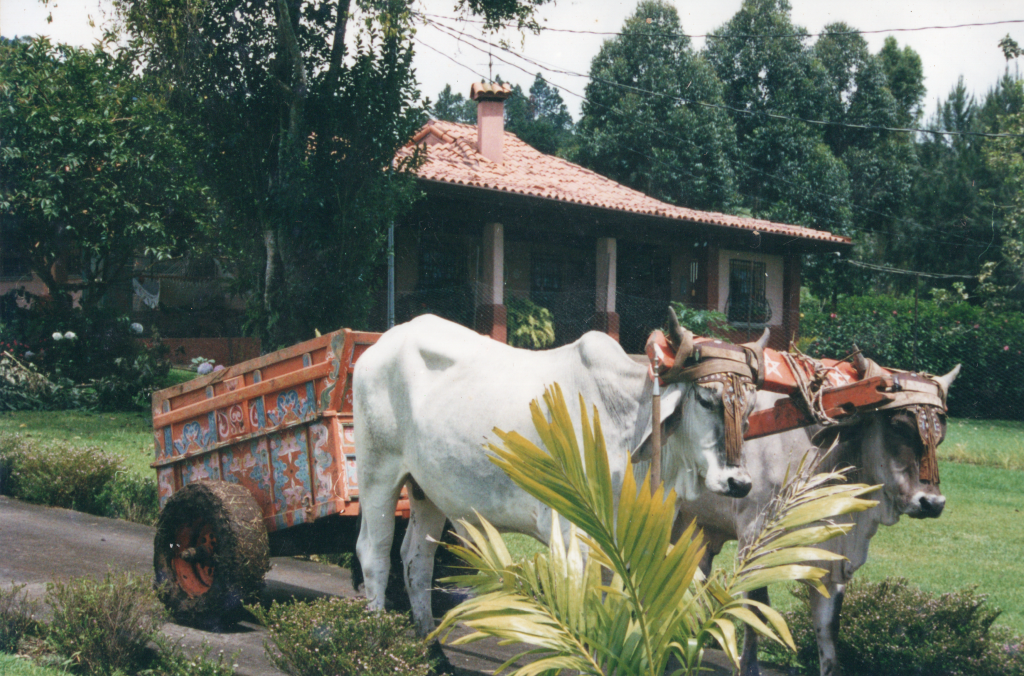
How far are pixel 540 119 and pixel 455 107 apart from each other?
15222 millimetres

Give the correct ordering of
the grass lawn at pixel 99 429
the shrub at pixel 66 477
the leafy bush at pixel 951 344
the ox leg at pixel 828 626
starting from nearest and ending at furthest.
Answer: the ox leg at pixel 828 626 < the shrub at pixel 66 477 < the grass lawn at pixel 99 429 < the leafy bush at pixel 951 344

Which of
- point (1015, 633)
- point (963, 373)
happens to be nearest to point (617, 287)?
point (963, 373)

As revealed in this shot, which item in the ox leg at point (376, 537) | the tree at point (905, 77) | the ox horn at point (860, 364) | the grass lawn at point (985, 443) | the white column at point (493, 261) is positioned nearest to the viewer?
the ox horn at point (860, 364)

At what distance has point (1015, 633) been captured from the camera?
5504mm

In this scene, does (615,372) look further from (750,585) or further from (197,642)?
(197,642)

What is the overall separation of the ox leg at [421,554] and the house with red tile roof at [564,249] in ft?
27.4

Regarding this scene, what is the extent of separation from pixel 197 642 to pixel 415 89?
7.46 metres

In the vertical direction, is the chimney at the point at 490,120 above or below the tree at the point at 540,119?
below

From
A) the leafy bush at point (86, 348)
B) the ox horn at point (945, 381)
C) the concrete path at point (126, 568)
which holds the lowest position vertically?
the concrete path at point (126, 568)

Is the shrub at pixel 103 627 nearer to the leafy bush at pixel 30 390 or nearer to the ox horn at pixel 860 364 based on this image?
the ox horn at pixel 860 364

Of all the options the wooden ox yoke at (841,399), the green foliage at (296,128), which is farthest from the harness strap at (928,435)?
the green foliage at (296,128)

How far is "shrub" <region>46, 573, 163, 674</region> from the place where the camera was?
4910 mm

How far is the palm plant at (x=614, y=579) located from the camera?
2.77 m

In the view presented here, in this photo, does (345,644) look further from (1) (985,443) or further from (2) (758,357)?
(1) (985,443)
